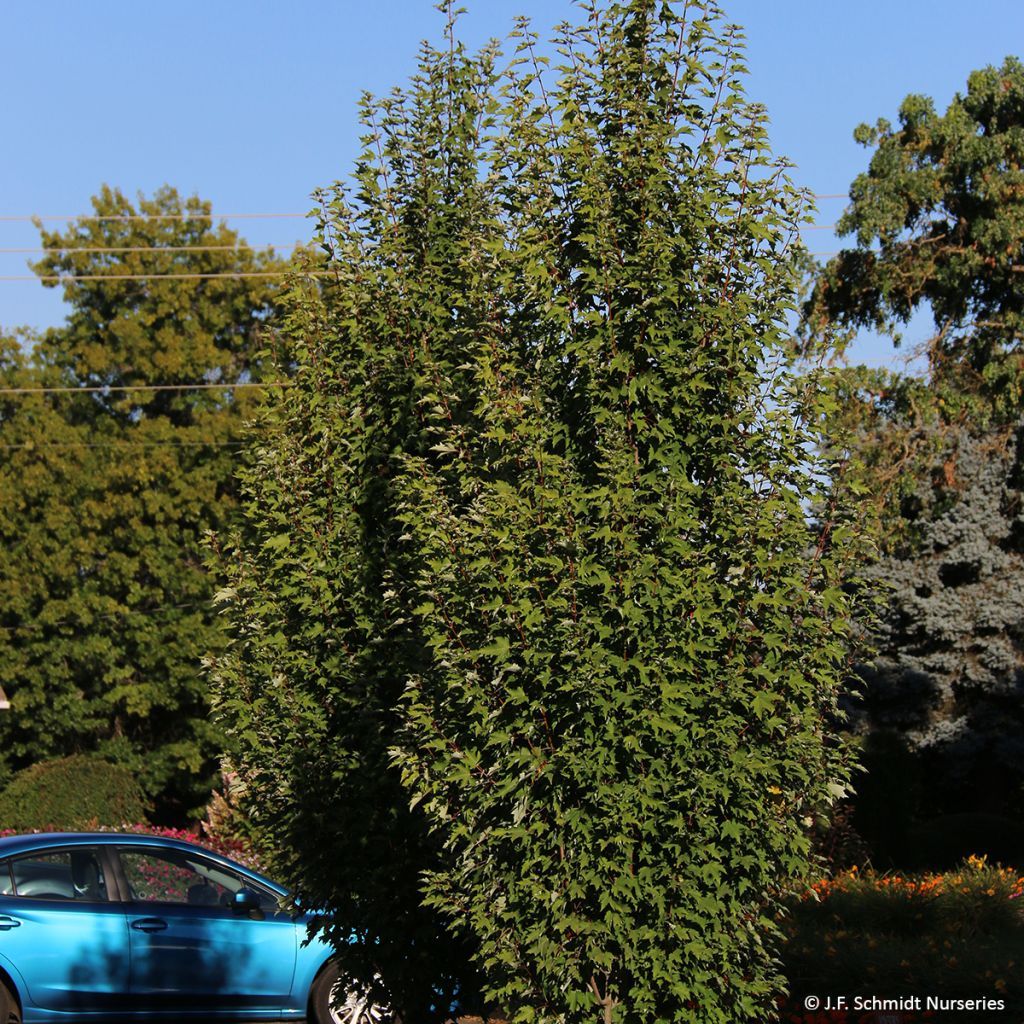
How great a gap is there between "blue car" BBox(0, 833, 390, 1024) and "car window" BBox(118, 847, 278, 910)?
1cm

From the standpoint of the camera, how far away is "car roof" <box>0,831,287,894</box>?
36.3 feet

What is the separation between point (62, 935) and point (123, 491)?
2621 centimetres

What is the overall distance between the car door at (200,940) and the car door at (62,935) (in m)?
0.15

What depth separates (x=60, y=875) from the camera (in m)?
11.1

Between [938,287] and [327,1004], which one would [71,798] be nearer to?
[327,1004]

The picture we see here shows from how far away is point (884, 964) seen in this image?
9.30 meters

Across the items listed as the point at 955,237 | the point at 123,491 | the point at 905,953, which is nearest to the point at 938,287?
the point at 955,237

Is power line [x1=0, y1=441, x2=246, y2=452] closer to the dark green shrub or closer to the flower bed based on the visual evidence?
the dark green shrub

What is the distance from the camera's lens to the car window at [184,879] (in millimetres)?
11422

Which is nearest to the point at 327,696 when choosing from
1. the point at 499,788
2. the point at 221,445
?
the point at 499,788

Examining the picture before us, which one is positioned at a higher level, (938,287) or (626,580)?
(938,287)

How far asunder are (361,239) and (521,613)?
3336mm

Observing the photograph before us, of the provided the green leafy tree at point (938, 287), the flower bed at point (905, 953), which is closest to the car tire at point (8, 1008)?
the flower bed at point (905, 953)

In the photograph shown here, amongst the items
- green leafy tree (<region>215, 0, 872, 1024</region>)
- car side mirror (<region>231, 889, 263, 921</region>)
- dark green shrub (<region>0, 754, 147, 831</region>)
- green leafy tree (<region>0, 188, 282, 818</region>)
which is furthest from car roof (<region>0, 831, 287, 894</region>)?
green leafy tree (<region>0, 188, 282, 818</region>)
